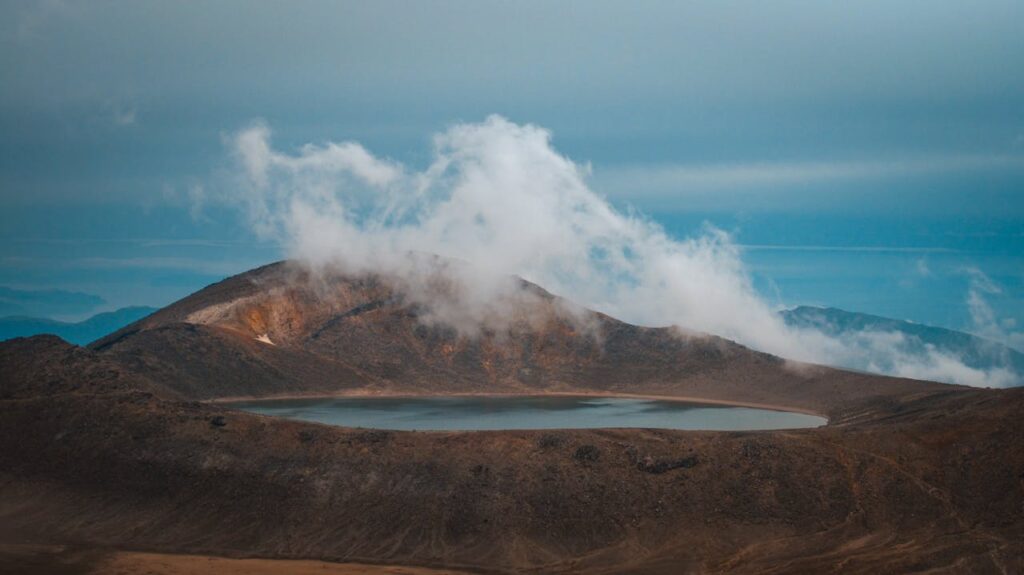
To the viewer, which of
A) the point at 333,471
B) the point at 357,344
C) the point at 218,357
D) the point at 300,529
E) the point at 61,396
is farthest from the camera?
the point at 357,344

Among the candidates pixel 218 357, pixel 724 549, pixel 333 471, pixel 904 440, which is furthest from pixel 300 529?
pixel 218 357

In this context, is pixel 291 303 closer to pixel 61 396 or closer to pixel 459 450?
pixel 61 396

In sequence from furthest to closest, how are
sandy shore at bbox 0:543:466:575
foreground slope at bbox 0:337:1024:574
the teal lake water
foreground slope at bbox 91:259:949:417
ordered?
1. foreground slope at bbox 91:259:949:417
2. the teal lake water
3. foreground slope at bbox 0:337:1024:574
4. sandy shore at bbox 0:543:466:575

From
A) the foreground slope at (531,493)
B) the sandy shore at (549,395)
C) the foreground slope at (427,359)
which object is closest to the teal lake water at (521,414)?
the sandy shore at (549,395)

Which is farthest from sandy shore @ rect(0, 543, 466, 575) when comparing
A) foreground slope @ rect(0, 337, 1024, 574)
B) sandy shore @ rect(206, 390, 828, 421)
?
sandy shore @ rect(206, 390, 828, 421)

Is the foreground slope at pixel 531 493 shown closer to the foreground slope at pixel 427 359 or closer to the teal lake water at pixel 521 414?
the teal lake water at pixel 521 414

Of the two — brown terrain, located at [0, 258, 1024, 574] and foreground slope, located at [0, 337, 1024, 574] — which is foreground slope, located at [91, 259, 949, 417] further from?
foreground slope, located at [0, 337, 1024, 574]
